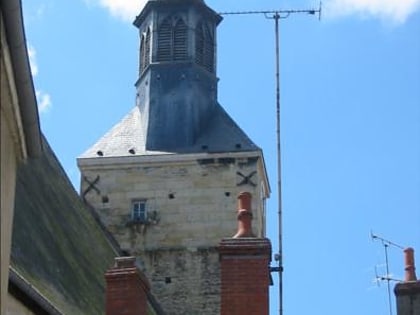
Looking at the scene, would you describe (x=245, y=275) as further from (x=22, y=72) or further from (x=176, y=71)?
(x=176, y=71)

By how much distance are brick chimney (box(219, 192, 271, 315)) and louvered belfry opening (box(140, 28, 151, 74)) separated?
11.9m

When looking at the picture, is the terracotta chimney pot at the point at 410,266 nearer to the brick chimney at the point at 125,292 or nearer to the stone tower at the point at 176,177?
the brick chimney at the point at 125,292

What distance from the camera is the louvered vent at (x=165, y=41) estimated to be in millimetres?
27109

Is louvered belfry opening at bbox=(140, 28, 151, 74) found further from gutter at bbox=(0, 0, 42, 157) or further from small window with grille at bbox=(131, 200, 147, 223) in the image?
gutter at bbox=(0, 0, 42, 157)

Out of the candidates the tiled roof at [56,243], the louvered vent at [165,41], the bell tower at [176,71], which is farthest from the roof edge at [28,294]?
the louvered vent at [165,41]

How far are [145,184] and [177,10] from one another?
172 inches

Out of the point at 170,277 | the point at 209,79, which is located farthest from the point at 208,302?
the point at 209,79

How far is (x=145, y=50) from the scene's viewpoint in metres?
27.7

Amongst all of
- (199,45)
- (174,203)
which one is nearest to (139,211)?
(174,203)

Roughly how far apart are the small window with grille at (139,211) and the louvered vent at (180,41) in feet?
11.6

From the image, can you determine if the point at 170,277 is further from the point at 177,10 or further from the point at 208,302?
the point at 177,10

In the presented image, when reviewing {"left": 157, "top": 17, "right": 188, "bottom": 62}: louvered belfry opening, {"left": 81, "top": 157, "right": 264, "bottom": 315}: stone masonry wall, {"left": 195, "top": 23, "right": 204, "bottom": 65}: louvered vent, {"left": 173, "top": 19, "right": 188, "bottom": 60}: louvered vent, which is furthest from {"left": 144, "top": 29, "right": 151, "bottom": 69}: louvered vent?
{"left": 81, "top": 157, "right": 264, "bottom": 315}: stone masonry wall

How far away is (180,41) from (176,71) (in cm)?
84

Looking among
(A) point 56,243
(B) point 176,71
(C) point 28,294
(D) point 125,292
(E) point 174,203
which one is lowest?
(C) point 28,294
